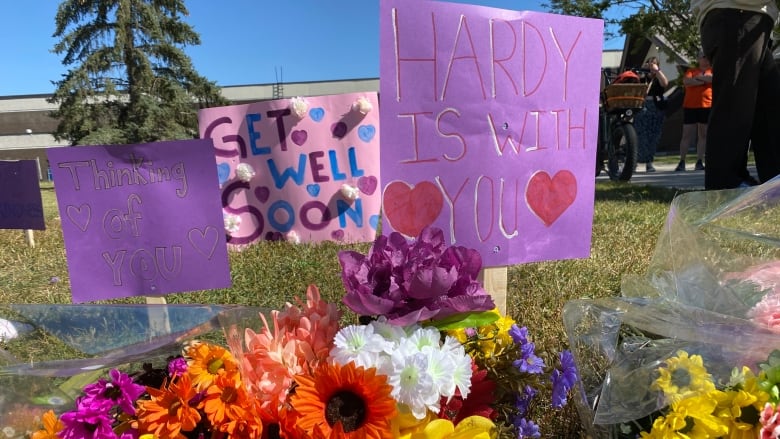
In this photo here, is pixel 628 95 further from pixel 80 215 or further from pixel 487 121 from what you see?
pixel 80 215

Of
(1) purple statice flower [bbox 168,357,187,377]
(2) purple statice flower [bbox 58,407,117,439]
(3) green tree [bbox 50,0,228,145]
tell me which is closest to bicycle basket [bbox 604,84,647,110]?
(1) purple statice flower [bbox 168,357,187,377]

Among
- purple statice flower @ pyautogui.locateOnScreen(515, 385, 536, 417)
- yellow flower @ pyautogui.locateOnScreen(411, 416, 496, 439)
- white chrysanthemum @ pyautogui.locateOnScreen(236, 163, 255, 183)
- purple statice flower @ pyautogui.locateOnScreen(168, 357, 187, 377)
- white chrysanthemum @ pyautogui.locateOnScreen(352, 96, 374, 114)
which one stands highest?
white chrysanthemum @ pyautogui.locateOnScreen(352, 96, 374, 114)

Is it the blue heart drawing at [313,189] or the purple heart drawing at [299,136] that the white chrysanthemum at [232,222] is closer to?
the blue heart drawing at [313,189]

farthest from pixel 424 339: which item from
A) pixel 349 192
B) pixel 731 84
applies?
pixel 731 84

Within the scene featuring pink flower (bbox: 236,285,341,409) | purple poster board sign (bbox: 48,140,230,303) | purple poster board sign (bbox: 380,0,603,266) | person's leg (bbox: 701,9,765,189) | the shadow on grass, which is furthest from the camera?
the shadow on grass

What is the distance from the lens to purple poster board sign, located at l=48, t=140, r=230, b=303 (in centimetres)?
137

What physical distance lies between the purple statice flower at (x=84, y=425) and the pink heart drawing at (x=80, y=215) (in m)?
0.73

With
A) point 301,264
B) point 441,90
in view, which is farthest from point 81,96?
point 441,90

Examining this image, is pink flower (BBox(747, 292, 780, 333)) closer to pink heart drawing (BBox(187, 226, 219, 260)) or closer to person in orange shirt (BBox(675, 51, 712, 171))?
pink heart drawing (BBox(187, 226, 219, 260))

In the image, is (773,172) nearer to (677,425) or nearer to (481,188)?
(481,188)

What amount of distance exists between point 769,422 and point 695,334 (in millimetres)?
179

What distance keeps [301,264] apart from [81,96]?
18.9 metres

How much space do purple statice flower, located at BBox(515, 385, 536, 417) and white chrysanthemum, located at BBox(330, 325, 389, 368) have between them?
34 cm

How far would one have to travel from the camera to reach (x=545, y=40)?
1.35 m
